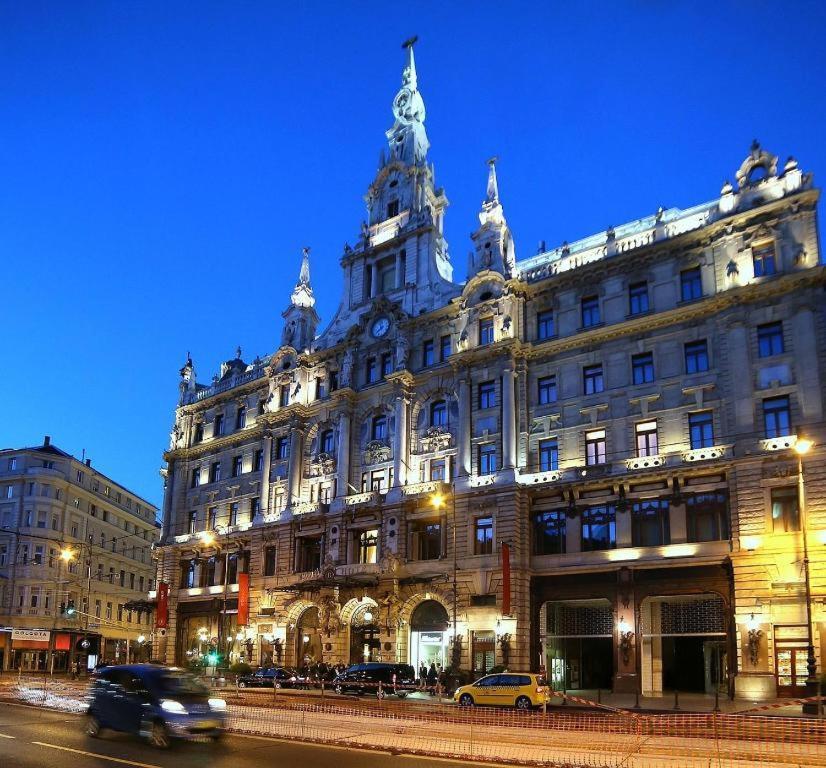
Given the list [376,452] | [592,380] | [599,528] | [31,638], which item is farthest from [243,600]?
[31,638]

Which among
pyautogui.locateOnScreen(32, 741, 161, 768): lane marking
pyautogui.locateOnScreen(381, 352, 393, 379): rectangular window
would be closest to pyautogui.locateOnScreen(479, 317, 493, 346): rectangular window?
pyautogui.locateOnScreen(381, 352, 393, 379): rectangular window

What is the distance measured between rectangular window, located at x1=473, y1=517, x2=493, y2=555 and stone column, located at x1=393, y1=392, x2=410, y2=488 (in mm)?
6568

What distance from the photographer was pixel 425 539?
2062 inches

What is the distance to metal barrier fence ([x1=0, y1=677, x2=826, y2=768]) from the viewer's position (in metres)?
17.2

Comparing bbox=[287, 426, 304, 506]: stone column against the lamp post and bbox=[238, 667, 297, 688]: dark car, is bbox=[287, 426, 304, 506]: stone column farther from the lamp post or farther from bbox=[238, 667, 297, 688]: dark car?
bbox=[238, 667, 297, 688]: dark car

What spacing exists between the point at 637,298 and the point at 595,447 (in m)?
8.95

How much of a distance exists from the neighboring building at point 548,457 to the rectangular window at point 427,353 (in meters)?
0.28

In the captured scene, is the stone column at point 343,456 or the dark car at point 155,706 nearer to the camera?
the dark car at point 155,706

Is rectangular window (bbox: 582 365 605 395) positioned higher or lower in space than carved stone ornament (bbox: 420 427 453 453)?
higher

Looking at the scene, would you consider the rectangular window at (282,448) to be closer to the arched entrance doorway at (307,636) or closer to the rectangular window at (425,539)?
the arched entrance doorway at (307,636)

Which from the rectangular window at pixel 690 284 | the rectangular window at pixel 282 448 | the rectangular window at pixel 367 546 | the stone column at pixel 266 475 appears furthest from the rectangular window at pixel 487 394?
the stone column at pixel 266 475

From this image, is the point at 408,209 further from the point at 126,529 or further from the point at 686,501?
the point at 126,529

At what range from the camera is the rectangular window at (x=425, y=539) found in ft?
169

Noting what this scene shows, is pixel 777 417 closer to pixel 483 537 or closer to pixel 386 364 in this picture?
pixel 483 537
